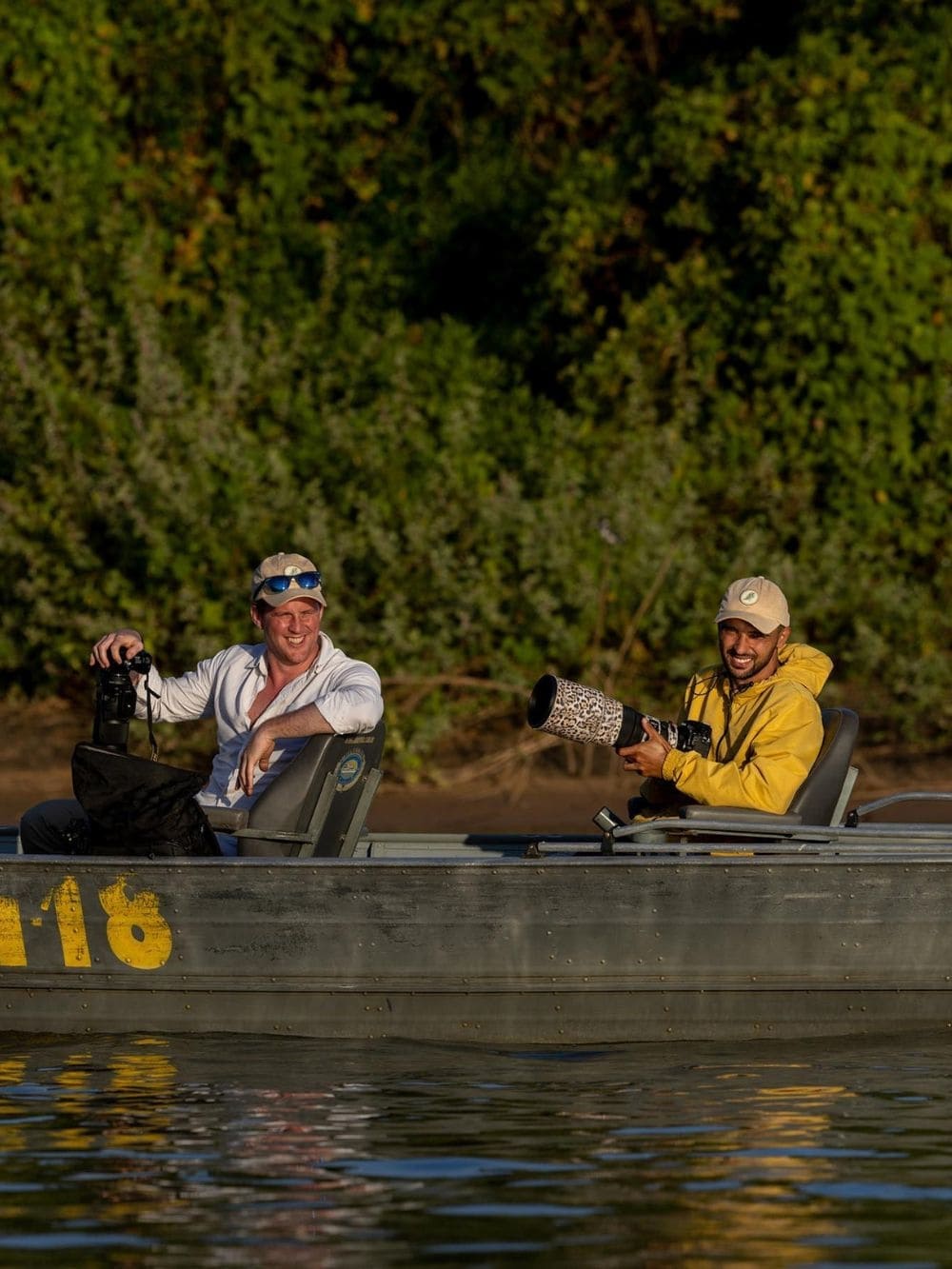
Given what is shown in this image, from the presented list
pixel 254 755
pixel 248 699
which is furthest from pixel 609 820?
pixel 248 699

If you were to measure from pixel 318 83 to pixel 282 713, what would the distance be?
12.2 m

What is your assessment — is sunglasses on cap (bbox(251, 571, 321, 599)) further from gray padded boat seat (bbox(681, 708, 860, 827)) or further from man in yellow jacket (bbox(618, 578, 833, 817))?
gray padded boat seat (bbox(681, 708, 860, 827))

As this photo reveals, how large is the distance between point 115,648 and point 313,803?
0.83 m

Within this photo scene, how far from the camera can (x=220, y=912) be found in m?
8.09

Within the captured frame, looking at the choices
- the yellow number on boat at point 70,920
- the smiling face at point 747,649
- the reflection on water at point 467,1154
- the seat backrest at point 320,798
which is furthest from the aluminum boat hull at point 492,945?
the smiling face at point 747,649

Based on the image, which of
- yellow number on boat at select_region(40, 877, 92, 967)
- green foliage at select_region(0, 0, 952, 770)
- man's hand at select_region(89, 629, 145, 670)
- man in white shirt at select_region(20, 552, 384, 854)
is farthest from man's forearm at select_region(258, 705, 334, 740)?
green foliage at select_region(0, 0, 952, 770)

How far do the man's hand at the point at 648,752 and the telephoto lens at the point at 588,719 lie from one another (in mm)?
19

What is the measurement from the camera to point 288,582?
814cm

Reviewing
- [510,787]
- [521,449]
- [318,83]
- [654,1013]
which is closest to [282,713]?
[654,1013]

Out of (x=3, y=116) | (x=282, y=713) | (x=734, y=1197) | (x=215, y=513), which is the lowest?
(x=734, y=1197)

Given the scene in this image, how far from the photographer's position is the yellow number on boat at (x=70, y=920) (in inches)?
319

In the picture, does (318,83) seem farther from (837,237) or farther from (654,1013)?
(654,1013)

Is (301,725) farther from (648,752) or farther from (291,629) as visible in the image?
(648,752)

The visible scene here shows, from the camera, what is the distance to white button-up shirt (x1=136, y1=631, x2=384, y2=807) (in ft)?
26.6
